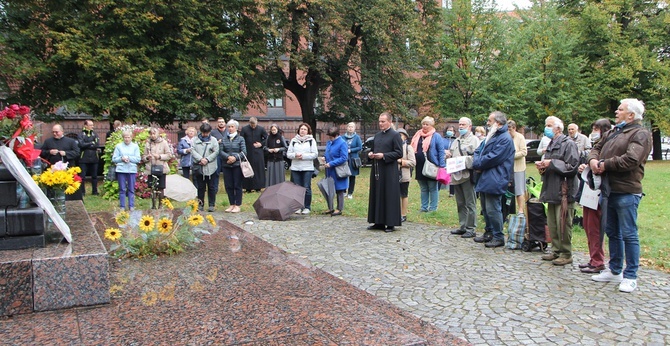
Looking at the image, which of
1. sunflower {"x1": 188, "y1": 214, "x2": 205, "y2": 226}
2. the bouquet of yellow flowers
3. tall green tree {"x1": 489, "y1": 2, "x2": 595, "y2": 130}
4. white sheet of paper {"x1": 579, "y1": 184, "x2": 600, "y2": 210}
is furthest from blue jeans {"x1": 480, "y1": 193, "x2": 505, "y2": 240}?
tall green tree {"x1": 489, "y1": 2, "x2": 595, "y2": 130}

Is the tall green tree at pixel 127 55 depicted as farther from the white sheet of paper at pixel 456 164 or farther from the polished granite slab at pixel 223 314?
the polished granite slab at pixel 223 314

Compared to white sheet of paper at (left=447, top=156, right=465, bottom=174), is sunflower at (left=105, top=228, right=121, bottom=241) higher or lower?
lower

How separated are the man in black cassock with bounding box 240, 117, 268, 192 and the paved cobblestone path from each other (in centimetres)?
638

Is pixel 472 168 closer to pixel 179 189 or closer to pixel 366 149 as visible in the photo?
pixel 366 149

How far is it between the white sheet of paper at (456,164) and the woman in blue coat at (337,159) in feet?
9.37

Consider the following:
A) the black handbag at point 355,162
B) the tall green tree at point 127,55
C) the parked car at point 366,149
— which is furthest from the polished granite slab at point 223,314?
the tall green tree at point 127,55

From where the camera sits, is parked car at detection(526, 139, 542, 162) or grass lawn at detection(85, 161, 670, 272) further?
parked car at detection(526, 139, 542, 162)

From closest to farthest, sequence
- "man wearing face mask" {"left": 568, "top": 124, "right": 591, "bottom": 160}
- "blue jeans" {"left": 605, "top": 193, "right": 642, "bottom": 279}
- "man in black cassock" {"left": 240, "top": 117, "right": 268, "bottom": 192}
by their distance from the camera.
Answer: "blue jeans" {"left": 605, "top": 193, "right": 642, "bottom": 279}, "man wearing face mask" {"left": 568, "top": 124, "right": 591, "bottom": 160}, "man in black cassock" {"left": 240, "top": 117, "right": 268, "bottom": 192}

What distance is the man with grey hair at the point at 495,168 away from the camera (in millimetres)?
8133

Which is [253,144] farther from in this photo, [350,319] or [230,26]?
[350,319]

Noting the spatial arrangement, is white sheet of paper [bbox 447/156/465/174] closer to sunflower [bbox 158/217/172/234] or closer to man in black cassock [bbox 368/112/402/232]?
man in black cassock [bbox 368/112/402/232]

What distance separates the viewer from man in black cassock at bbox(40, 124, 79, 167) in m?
13.1

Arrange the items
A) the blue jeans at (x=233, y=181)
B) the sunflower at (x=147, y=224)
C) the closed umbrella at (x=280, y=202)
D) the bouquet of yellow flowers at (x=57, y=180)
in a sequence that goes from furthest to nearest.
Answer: the blue jeans at (x=233, y=181)
the closed umbrella at (x=280, y=202)
the sunflower at (x=147, y=224)
the bouquet of yellow flowers at (x=57, y=180)

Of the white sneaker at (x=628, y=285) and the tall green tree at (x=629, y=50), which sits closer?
the white sneaker at (x=628, y=285)
